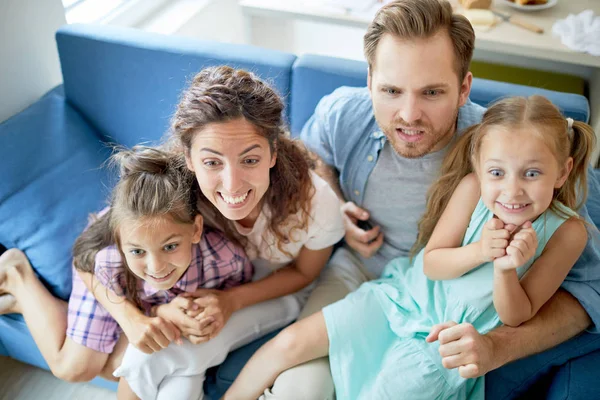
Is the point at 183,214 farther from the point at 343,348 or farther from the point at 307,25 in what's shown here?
the point at 307,25

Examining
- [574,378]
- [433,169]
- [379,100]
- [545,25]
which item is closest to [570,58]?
[545,25]

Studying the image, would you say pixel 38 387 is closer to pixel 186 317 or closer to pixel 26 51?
pixel 186 317

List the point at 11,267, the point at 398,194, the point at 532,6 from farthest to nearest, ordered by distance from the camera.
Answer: the point at 532,6 → the point at 11,267 → the point at 398,194

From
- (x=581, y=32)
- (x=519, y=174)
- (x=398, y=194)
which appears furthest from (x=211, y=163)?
(x=581, y=32)

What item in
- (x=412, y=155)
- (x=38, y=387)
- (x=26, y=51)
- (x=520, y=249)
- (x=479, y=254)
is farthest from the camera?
(x=26, y=51)

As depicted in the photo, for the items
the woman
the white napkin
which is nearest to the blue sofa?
the woman

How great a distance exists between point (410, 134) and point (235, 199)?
452mm

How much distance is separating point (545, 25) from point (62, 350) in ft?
7.08

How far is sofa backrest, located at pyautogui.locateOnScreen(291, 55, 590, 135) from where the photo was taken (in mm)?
1602

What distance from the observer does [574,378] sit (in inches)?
49.4

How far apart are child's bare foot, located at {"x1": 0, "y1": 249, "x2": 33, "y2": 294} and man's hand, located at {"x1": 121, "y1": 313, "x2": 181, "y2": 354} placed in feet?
1.57

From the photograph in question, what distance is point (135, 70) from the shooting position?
1.87m

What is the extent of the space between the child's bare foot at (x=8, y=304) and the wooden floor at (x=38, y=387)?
0.33 metres

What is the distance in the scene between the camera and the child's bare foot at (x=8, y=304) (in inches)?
63.3
